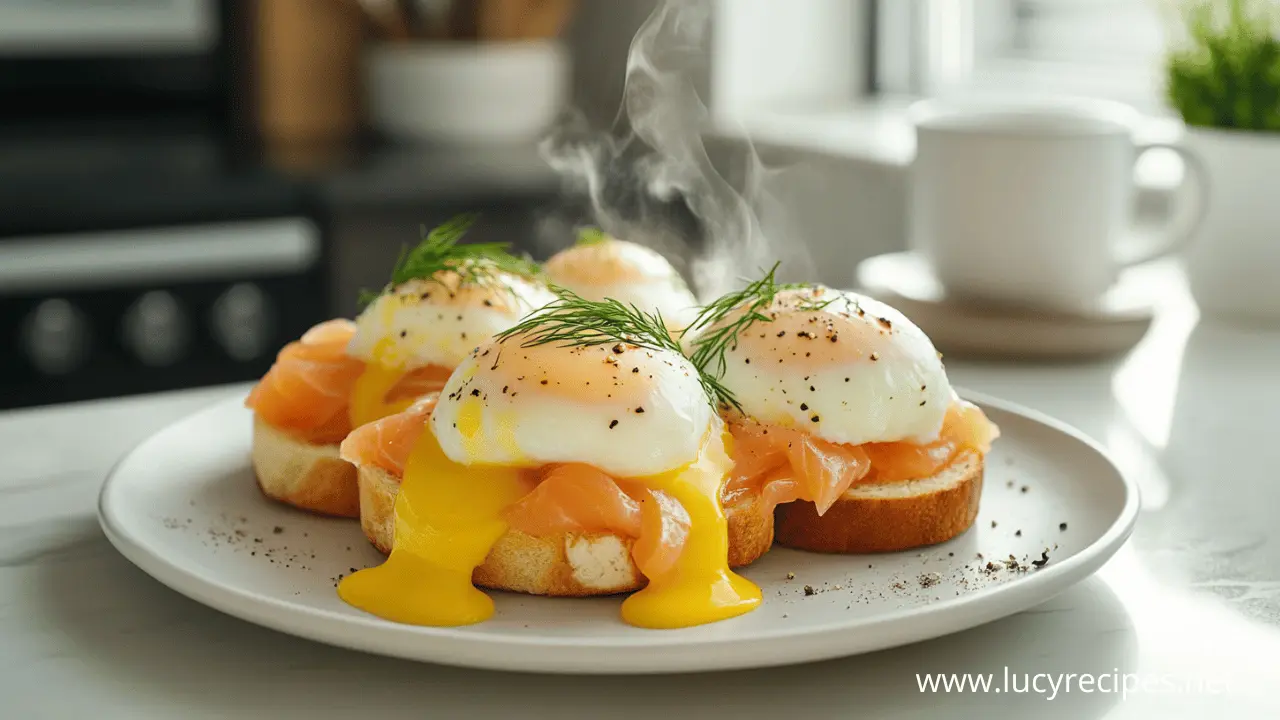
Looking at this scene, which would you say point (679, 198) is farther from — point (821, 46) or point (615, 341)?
point (615, 341)

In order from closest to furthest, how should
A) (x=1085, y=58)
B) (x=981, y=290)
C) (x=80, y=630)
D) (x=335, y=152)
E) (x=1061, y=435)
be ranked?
(x=80, y=630)
(x=1061, y=435)
(x=981, y=290)
(x=1085, y=58)
(x=335, y=152)

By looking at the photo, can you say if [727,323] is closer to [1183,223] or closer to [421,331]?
[421,331]

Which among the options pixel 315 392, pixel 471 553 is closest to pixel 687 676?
pixel 471 553

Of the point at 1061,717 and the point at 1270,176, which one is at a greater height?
the point at 1270,176

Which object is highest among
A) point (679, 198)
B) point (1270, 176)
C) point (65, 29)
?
point (65, 29)

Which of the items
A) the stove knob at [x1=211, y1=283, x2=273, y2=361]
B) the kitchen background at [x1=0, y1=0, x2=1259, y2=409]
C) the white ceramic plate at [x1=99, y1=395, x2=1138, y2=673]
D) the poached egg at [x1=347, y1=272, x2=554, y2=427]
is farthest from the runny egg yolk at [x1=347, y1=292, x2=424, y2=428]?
the stove knob at [x1=211, y1=283, x2=273, y2=361]

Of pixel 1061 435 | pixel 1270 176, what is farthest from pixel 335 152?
pixel 1061 435

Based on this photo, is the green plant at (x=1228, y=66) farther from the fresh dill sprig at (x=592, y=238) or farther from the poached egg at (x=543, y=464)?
the poached egg at (x=543, y=464)
